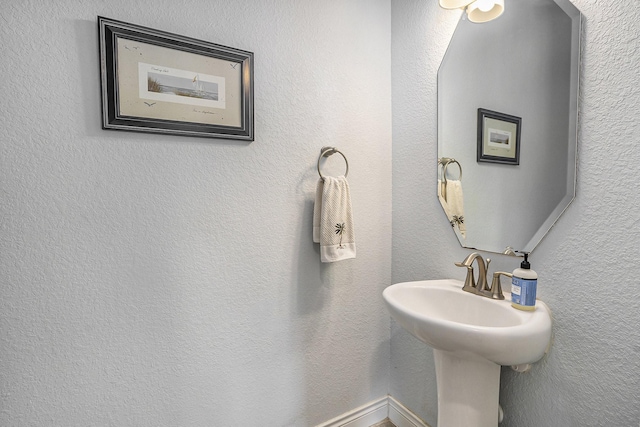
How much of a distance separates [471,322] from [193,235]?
107 cm

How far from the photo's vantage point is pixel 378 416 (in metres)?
1.68

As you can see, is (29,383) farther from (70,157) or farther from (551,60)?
(551,60)

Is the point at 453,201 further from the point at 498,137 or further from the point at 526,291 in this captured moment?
the point at 526,291

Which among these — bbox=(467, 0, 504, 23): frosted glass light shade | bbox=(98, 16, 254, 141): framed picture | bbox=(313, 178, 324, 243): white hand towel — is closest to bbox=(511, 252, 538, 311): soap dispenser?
bbox=(313, 178, 324, 243): white hand towel

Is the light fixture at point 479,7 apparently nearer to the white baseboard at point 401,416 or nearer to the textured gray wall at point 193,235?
the textured gray wall at point 193,235

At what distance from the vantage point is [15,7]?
36.6 inches

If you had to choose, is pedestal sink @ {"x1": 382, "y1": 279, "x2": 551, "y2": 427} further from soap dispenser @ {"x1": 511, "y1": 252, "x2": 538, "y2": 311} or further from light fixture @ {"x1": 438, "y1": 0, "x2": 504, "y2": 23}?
light fixture @ {"x1": 438, "y1": 0, "x2": 504, "y2": 23}

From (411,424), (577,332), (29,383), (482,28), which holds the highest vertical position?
(482,28)

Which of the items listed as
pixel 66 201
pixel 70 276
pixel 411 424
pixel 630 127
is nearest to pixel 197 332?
pixel 70 276

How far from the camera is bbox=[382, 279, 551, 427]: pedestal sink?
91cm

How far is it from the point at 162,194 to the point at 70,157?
0.28 metres

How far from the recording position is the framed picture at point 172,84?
3.40 feet

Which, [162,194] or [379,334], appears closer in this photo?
[162,194]

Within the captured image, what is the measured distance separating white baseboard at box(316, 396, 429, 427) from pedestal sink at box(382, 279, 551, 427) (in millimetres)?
448
